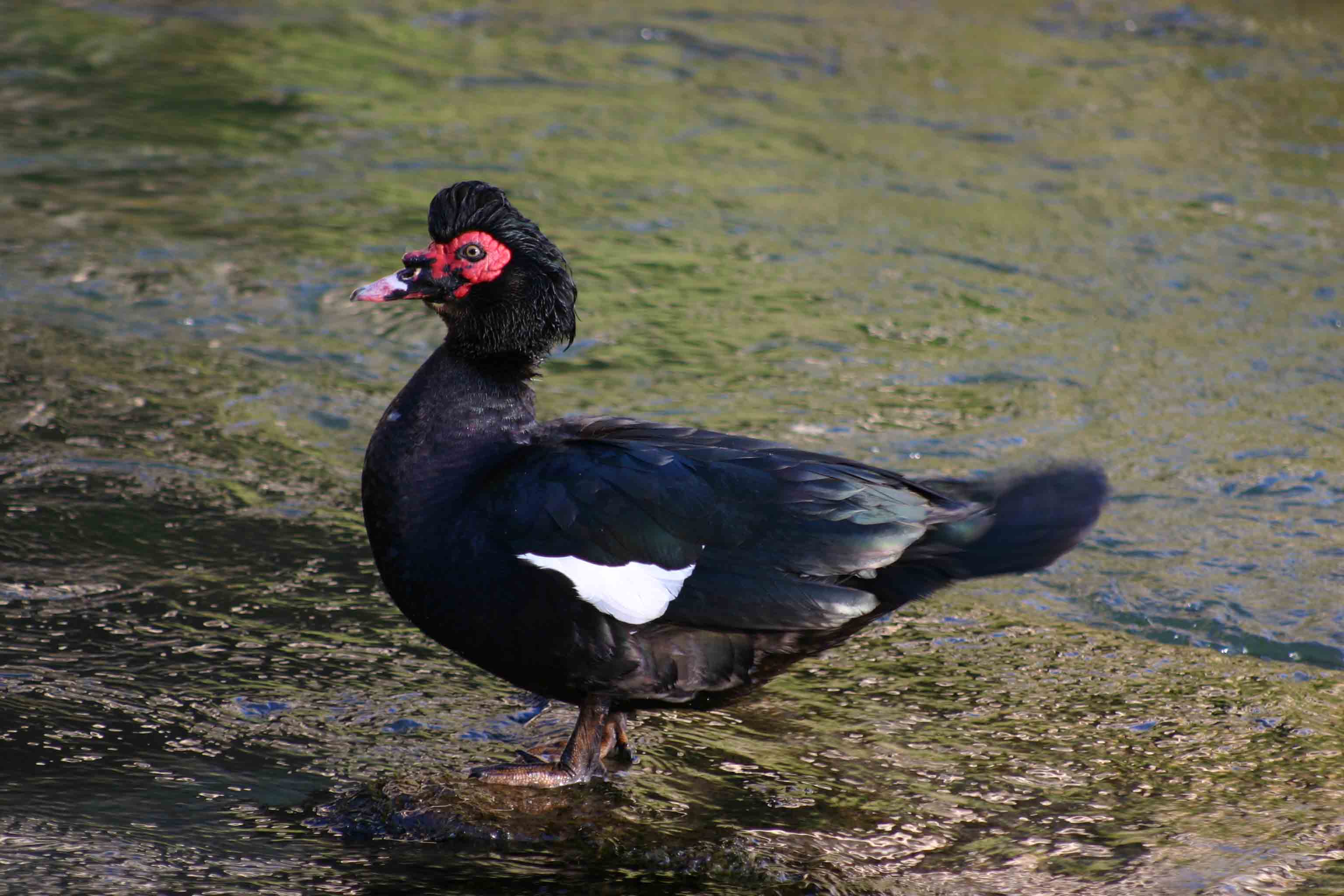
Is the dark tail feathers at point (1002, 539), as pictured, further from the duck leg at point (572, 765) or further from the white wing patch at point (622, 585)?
the duck leg at point (572, 765)

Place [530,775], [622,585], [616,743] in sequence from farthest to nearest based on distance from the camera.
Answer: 1. [616,743]
2. [530,775]
3. [622,585]

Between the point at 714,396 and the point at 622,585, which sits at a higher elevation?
the point at 622,585

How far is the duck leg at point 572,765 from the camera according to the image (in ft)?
12.5

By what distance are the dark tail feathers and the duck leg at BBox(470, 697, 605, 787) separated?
2.52ft

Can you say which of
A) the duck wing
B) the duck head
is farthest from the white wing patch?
the duck head

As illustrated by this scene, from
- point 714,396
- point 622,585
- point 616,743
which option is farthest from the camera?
point 714,396

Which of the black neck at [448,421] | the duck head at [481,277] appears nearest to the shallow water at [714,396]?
the black neck at [448,421]

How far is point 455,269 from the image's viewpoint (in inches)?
158

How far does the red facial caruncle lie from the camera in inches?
158

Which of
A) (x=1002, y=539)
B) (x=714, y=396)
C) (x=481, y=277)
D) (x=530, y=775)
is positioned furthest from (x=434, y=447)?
(x=714, y=396)

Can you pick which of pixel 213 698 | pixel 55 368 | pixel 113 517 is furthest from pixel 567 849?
pixel 55 368

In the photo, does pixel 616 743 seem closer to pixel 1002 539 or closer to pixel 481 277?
pixel 1002 539

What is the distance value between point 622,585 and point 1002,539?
0.94 metres

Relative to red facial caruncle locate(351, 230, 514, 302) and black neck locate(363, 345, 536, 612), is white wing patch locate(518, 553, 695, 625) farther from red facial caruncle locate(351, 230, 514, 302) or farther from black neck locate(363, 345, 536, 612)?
red facial caruncle locate(351, 230, 514, 302)
